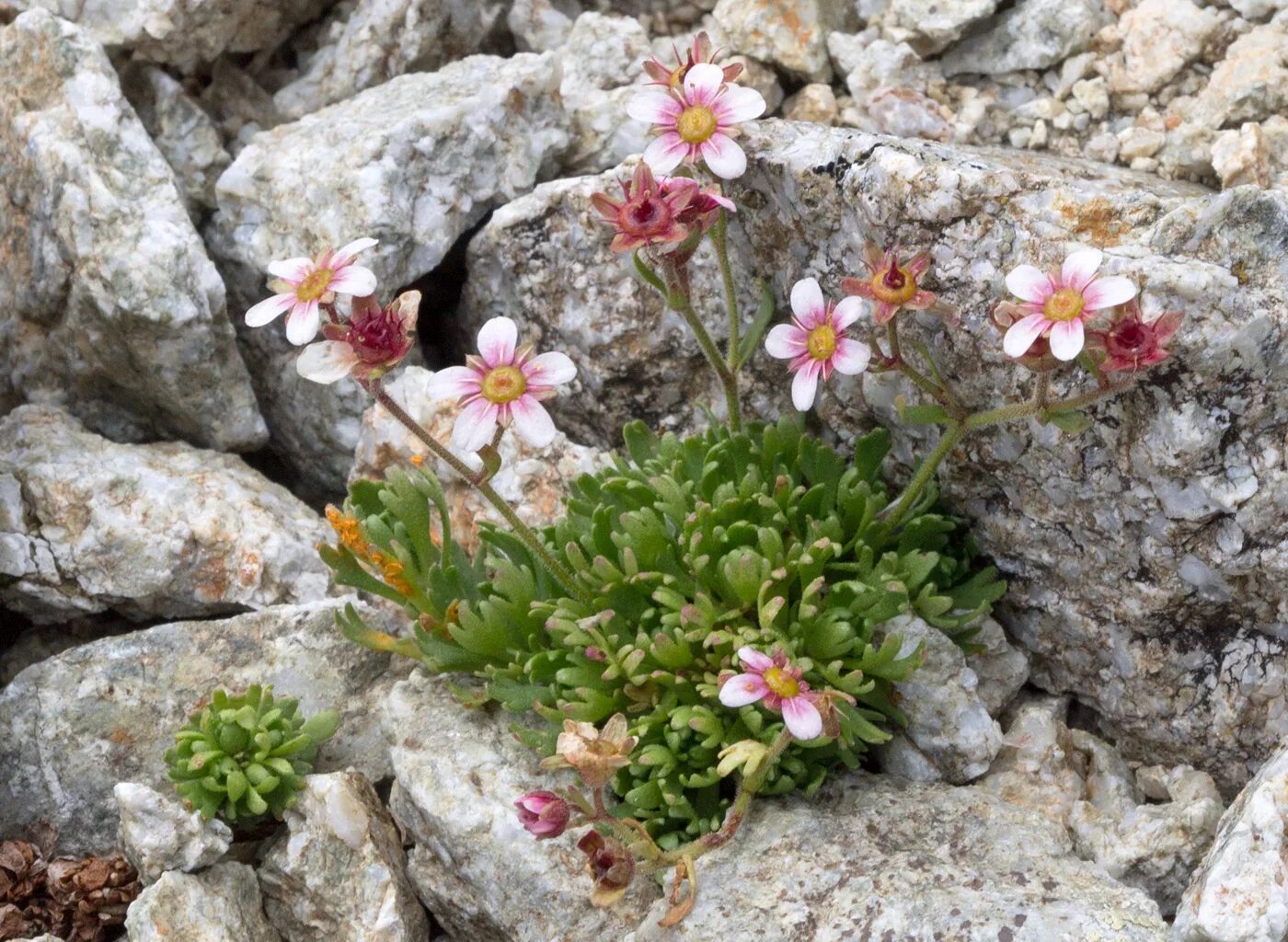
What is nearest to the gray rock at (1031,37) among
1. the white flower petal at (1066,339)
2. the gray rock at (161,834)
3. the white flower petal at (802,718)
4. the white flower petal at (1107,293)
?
the white flower petal at (1107,293)

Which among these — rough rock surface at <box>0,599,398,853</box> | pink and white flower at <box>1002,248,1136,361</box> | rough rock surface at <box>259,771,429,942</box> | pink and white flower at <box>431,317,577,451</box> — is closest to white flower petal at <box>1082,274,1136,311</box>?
pink and white flower at <box>1002,248,1136,361</box>

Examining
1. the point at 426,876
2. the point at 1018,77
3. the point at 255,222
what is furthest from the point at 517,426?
the point at 1018,77

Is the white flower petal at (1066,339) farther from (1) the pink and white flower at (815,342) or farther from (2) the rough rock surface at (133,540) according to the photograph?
(2) the rough rock surface at (133,540)

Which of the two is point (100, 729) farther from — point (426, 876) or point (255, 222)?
point (255, 222)

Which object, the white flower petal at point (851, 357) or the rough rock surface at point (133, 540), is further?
the rough rock surface at point (133, 540)

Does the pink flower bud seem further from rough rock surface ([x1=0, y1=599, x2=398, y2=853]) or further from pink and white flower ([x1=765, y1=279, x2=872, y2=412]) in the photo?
pink and white flower ([x1=765, y1=279, x2=872, y2=412])

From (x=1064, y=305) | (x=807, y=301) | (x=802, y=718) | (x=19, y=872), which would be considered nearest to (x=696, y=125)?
(x=807, y=301)
